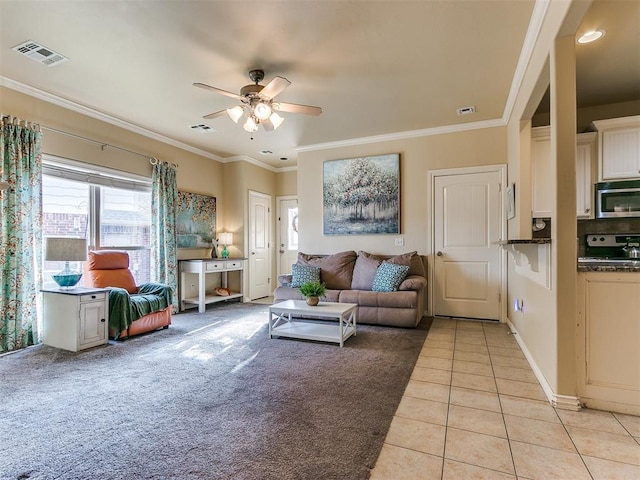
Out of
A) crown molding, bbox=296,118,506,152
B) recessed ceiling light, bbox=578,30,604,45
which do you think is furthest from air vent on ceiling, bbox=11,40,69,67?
recessed ceiling light, bbox=578,30,604,45

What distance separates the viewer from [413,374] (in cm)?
257

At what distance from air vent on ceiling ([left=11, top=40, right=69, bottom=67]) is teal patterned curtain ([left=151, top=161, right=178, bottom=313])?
6.26 ft

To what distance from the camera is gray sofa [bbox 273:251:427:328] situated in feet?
12.8

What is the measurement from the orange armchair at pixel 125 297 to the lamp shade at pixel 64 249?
1.61 ft

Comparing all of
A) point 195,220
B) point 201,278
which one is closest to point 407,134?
point 195,220

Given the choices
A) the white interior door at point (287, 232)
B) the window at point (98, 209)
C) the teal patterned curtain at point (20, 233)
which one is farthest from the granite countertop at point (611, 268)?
the white interior door at point (287, 232)

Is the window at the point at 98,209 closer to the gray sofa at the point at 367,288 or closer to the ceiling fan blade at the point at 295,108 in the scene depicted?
the gray sofa at the point at 367,288

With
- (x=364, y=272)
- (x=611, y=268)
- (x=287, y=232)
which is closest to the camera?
(x=611, y=268)

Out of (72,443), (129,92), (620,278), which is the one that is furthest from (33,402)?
(620,278)

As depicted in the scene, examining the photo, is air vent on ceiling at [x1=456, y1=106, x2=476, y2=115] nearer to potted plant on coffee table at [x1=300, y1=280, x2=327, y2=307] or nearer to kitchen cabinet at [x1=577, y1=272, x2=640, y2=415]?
kitchen cabinet at [x1=577, y1=272, x2=640, y2=415]

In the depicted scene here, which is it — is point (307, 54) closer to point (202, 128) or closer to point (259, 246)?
point (202, 128)

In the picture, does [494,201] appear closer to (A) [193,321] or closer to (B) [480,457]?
(B) [480,457]

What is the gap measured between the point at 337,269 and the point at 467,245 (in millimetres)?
1822

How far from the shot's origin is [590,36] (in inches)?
98.8
